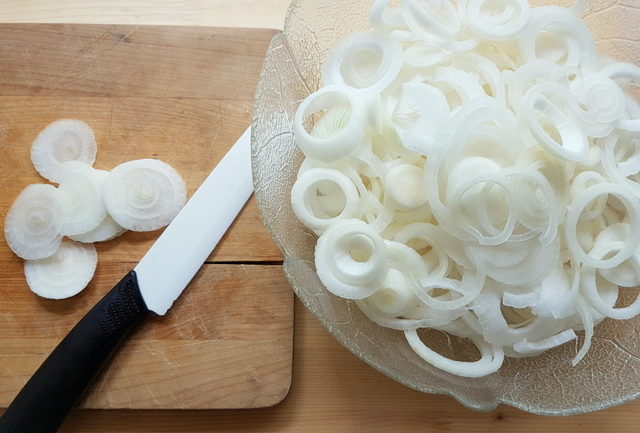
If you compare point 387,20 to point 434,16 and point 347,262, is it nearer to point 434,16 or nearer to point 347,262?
point 434,16

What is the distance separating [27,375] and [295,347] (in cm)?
50

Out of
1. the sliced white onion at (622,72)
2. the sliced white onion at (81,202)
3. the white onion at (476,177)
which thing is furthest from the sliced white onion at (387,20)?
the sliced white onion at (81,202)

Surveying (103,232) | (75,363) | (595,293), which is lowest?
(75,363)

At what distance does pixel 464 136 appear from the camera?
0.91 meters

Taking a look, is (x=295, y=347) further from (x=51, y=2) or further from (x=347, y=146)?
(x=51, y=2)

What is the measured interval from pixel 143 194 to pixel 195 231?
4.7 inches

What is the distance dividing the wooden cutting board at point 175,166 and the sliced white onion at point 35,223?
1.3 inches

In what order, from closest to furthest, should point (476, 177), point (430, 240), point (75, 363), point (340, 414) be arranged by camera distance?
point (476, 177) < point (430, 240) < point (75, 363) < point (340, 414)

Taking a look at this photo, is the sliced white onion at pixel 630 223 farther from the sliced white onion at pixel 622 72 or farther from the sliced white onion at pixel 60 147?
the sliced white onion at pixel 60 147

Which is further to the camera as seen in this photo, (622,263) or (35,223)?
(35,223)

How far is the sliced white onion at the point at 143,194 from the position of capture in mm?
1173

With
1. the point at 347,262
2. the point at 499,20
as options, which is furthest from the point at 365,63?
the point at 347,262

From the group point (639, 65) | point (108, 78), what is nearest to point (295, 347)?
point (108, 78)

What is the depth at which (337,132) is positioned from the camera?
96 centimetres
